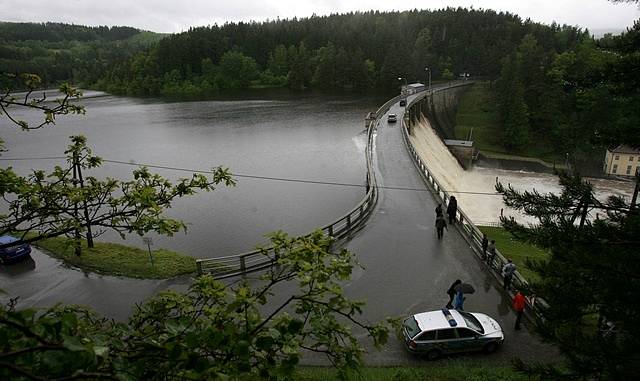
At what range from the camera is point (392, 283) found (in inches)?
614

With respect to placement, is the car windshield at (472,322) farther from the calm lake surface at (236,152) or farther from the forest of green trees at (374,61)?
the forest of green trees at (374,61)

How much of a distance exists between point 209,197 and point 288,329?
3373 cm

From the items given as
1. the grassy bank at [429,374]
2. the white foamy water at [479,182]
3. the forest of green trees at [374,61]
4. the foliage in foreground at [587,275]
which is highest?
the forest of green trees at [374,61]

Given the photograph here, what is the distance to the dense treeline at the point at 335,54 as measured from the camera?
362 feet

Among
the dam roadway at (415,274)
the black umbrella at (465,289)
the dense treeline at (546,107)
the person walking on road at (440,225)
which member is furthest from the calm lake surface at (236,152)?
the dense treeline at (546,107)

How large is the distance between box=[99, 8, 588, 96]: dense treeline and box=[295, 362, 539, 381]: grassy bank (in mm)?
104148

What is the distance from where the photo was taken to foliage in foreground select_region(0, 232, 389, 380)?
7.32 ft

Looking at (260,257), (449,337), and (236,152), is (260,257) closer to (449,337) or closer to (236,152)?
(449,337)

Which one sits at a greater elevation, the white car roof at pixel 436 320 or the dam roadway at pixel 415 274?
the white car roof at pixel 436 320

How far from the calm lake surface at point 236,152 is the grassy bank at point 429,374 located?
15929 millimetres

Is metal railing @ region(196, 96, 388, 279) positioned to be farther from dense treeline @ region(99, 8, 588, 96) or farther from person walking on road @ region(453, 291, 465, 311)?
dense treeline @ region(99, 8, 588, 96)

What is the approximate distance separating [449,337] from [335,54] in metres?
111

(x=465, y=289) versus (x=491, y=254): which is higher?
(x=465, y=289)

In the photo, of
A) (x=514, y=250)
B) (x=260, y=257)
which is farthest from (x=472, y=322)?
(x=514, y=250)
